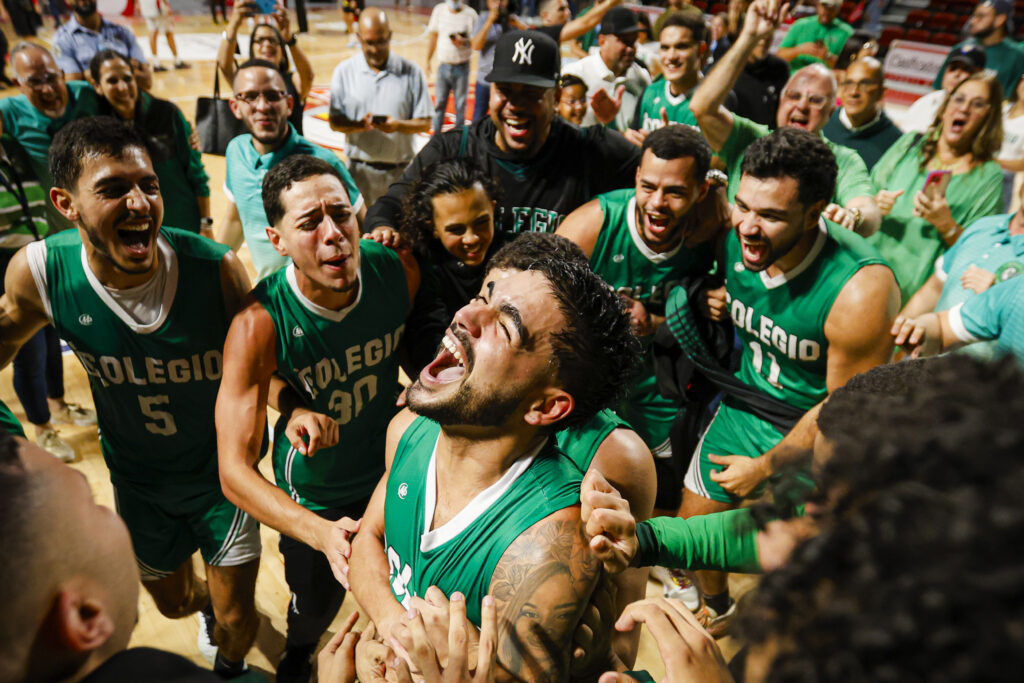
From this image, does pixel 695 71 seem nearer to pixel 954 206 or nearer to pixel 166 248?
pixel 954 206

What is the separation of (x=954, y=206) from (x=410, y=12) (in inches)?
821

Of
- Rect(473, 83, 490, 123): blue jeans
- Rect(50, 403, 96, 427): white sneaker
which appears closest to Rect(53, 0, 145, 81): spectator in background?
Rect(473, 83, 490, 123): blue jeans

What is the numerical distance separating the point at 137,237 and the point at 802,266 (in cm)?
259

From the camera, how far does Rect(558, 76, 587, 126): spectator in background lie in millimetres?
5035

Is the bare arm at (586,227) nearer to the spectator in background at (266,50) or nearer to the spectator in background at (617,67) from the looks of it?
the spectator in background at (617,67)

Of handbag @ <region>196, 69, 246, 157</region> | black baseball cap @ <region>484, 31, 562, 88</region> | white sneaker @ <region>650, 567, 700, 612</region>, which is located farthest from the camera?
handbag @ <region>196, 69, 246, 157</region>

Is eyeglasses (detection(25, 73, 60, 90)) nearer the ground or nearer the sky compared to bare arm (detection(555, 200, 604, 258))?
nearer the sky

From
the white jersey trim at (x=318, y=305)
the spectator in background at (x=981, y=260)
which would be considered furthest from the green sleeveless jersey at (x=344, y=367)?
the spectator in background at (x=981, y=260)

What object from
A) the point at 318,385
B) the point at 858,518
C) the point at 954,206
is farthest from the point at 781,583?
the point at 954,206

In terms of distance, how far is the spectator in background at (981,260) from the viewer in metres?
2.89

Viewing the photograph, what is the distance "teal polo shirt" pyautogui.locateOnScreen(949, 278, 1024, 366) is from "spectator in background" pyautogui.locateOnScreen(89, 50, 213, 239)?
4.36 metres

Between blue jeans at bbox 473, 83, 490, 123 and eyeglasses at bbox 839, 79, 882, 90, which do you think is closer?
eyeglasses at bbox 839, 79, 882, 90

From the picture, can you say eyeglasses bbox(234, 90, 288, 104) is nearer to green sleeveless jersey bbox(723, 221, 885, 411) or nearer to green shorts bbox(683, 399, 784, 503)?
green sleeveless jersey bbox(723, 221, 885, 411)

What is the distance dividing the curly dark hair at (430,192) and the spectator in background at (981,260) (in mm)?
1909
